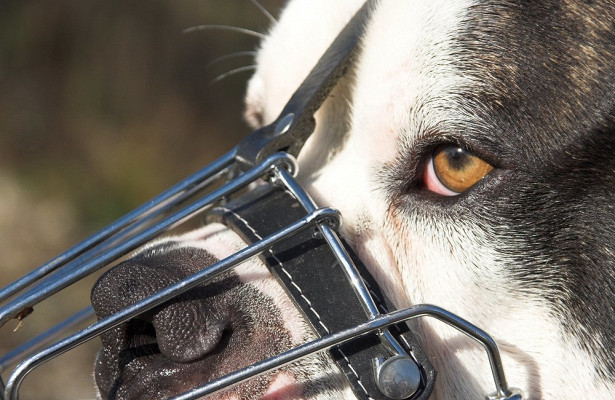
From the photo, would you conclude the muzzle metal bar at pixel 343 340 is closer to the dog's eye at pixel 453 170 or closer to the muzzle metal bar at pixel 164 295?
the muzzle metal bar at pixel 164 295

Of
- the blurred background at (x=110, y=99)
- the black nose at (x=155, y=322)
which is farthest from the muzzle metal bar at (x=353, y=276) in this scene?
the blurred background at (x=110, y=99)

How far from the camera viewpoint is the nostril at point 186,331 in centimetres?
168

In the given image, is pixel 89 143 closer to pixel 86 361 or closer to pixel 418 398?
pixel 86 361

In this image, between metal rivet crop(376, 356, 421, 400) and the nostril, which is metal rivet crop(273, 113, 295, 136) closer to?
the nostril

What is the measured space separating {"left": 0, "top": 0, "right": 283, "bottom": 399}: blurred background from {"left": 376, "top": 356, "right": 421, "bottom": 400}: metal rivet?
3.76m

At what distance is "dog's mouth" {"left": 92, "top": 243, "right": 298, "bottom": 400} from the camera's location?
5.52 feet

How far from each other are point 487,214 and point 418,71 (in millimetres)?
344

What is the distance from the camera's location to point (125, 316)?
1.59 meters

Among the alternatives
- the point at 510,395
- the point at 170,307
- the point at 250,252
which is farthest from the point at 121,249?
the point at 510,395

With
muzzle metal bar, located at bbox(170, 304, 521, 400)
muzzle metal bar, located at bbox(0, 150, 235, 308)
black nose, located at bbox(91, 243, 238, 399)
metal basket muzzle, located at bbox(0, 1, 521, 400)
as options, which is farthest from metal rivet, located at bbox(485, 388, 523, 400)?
muzzle metal bar, located at bbox(0, 150, 235, 308)

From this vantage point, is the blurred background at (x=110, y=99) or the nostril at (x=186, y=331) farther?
the blurred background at (x=110, y=99)

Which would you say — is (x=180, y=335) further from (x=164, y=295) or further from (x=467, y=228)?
(x=467, y=228)

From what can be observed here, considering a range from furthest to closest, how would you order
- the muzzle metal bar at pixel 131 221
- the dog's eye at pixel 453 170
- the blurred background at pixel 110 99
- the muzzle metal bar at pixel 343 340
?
the blurred background at pixel 110 99 → the muzzle metal bar at pixel 131 221 → the dog's eye at pixel 453 170 → the muzzle metal bar at pixel 343 340

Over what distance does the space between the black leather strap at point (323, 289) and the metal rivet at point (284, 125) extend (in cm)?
18
